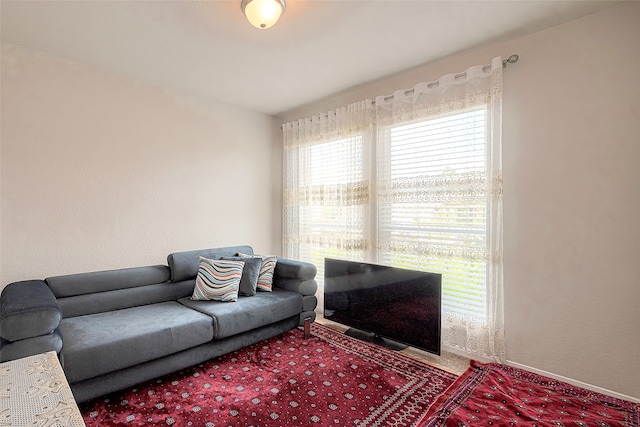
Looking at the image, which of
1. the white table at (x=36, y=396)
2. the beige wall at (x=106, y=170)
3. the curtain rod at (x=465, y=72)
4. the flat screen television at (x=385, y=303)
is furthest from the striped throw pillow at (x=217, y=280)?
the curtain rod at (x=465, y=72)

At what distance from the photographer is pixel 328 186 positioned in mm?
3791

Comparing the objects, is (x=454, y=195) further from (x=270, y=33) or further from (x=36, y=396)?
(x=36, y=396)

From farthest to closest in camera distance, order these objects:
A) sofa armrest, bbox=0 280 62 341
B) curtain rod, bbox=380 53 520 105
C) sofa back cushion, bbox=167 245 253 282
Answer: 1. sofa back cushion, bbox=167 245 253 282
2. curtain rod, bbox=380 53 520 105
3. sofa armrest, bbox=0 280 62 341

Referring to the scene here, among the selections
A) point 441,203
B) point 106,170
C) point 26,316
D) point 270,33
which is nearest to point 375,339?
point 441,203

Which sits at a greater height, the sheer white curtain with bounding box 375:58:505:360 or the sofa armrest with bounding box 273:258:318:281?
the sheer white curtain with bounding box 375:58:505:360

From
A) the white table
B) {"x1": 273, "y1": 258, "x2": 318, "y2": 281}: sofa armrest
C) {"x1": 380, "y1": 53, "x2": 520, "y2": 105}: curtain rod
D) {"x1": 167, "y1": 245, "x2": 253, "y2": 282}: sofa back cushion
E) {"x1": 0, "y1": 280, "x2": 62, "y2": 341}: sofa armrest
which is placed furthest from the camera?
{"x1": 273, "y1": 258, "x2": 318, "y2": 281}: sofa armrest

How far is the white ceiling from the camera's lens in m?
2.10

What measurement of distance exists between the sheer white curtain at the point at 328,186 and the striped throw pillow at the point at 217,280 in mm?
1109

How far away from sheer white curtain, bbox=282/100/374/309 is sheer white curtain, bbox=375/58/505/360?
29 centimetres

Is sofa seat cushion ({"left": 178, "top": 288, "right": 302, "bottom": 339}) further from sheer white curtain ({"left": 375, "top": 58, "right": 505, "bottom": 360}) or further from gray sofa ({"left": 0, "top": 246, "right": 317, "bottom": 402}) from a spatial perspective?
sheer white curtain ({"left": 375, "top": 58, "right": 505, "bottom": 360})

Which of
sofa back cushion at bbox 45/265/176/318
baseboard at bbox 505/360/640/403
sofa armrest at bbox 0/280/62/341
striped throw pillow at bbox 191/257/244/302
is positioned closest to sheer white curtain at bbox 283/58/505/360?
baseboard at bbox 505/360/640/403

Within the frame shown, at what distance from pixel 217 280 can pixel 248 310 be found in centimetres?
48

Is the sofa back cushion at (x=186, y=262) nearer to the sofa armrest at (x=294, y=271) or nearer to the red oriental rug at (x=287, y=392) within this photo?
the sofa armrest at (x=294, y=271)

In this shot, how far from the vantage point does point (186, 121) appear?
141 inches
